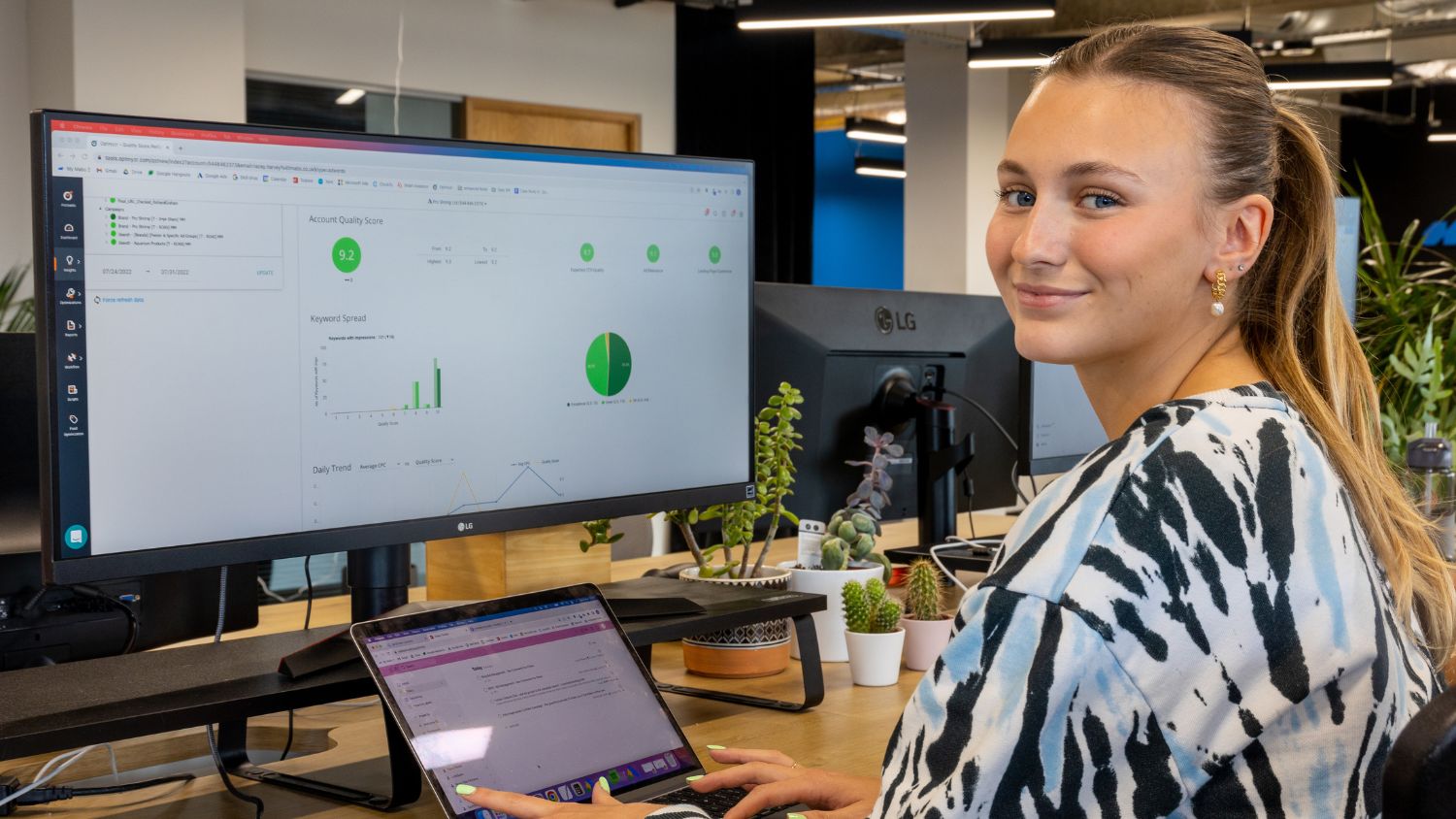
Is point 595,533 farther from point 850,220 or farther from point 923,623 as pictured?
point 850,220

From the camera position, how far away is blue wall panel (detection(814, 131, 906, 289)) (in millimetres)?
13469

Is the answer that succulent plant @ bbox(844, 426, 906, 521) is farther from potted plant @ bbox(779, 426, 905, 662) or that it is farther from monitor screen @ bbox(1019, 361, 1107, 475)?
monitor screen @ bbox(1019, 361, 1107, 475)

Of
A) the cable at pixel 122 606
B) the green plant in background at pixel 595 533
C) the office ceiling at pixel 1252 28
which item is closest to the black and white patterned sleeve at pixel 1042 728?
the green plant in background at pixel 595 533

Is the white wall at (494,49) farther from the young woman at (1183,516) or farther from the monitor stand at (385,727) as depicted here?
the young woman at (1183,516)

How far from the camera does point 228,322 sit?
3.71ft

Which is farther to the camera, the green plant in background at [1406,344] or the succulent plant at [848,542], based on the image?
the green plant in background at [1406,344]

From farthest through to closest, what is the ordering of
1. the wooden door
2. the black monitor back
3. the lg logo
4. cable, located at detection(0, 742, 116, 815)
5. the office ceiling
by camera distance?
the office ceiling → the wooden door → the lg logo → the black monitor back → cable, located at detection(0, 742, 116, 815)

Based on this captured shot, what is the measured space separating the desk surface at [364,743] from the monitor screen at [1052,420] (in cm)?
71

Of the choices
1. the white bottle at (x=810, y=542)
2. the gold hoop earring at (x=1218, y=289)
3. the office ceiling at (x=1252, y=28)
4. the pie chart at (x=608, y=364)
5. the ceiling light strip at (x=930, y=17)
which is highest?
the office ceiling at (x=1252, y=28)

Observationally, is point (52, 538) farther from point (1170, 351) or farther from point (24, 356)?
point (1170, 351)

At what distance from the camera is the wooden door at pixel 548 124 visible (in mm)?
6695

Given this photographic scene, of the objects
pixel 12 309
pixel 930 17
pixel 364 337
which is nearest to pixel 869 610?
pixel 364 337

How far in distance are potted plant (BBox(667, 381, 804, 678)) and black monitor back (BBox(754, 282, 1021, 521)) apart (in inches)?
12.7

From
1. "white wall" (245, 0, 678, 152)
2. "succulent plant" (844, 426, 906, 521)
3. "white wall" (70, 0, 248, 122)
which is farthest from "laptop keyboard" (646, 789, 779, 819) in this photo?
"white wall" (245, 0, 678, 152)
